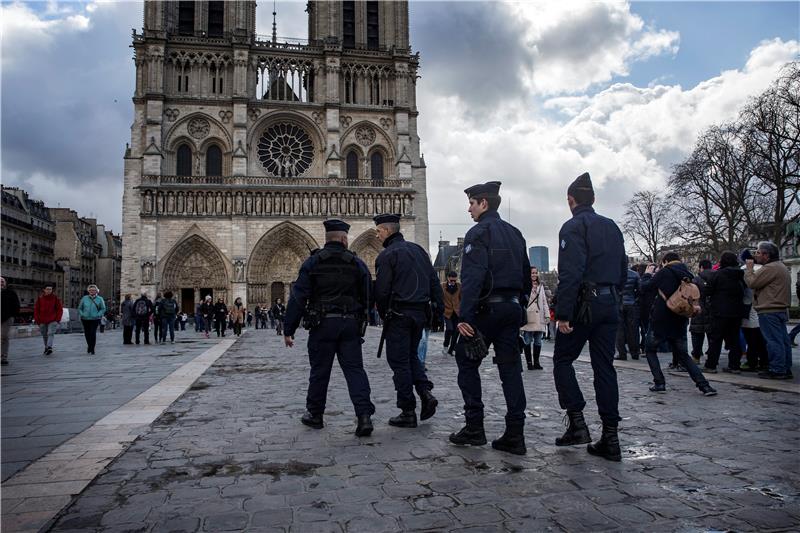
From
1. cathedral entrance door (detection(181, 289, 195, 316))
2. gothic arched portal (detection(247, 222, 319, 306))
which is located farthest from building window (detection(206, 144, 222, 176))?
cathedral entrance door (detection(181, 289, 195, 316))

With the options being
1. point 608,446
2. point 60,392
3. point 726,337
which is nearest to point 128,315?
point 60,392

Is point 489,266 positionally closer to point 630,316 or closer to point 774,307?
point 774,307

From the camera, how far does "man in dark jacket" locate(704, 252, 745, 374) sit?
7.62m

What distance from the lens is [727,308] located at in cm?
764

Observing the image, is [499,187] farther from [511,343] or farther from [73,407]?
Answer: [73,407]

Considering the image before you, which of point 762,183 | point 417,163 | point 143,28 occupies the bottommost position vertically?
point 762,183

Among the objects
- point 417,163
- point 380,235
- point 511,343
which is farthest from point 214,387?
point 417,163

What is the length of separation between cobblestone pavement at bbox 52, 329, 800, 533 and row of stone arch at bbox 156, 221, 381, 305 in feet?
98.7

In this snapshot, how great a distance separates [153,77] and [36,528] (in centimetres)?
3689

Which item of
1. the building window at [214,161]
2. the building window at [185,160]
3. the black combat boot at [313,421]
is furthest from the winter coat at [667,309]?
the building window at [185,160]

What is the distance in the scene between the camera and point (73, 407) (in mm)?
5480

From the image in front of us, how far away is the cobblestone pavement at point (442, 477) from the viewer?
257cm

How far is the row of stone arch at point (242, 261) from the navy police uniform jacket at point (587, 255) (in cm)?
3061

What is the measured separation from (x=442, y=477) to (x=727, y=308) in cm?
618
